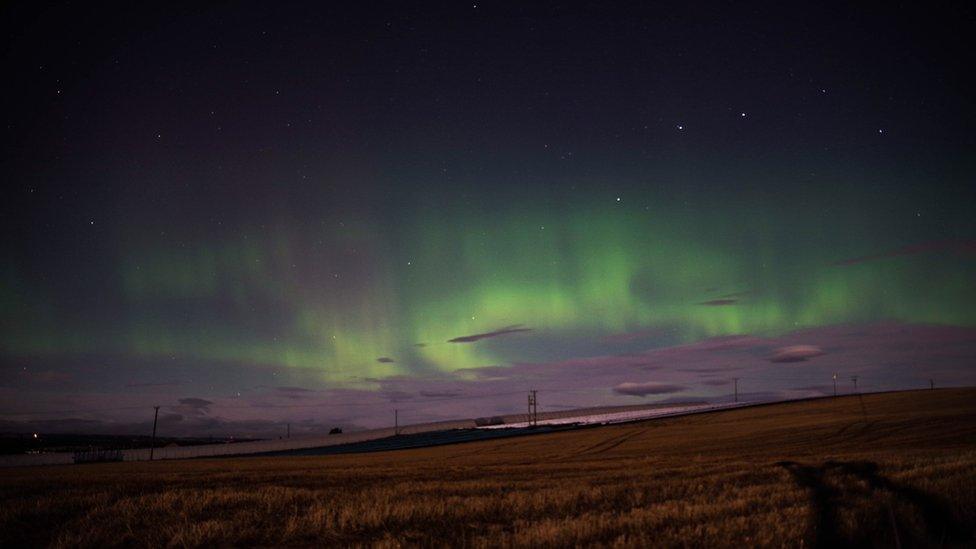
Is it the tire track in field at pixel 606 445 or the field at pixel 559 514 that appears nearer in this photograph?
the field at pixel 559 514

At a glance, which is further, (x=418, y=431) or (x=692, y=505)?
(x=418, y=431)

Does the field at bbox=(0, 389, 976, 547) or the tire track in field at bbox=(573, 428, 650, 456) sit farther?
the tire track in field at bbox=(573, 428, 650, 456)

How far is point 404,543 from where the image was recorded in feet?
25.8

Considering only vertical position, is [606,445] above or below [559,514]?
below

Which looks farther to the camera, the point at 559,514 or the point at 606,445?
the point at 606,445

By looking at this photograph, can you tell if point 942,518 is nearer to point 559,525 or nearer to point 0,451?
point 559,525

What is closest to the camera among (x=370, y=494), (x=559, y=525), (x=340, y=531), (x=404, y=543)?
(x=404, y=543)

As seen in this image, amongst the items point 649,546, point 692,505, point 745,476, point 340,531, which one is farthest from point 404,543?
point 745,476

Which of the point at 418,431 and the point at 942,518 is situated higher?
the point at 942,518

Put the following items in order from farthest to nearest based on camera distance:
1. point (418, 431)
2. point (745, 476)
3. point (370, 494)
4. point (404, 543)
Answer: point (418, 431), point (745, 476), point (370, 494), point (404, 543)

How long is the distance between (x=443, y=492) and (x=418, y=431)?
154 metres

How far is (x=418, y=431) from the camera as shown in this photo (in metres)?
162

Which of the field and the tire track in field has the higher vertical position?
the field

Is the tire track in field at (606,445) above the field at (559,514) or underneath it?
underneath
